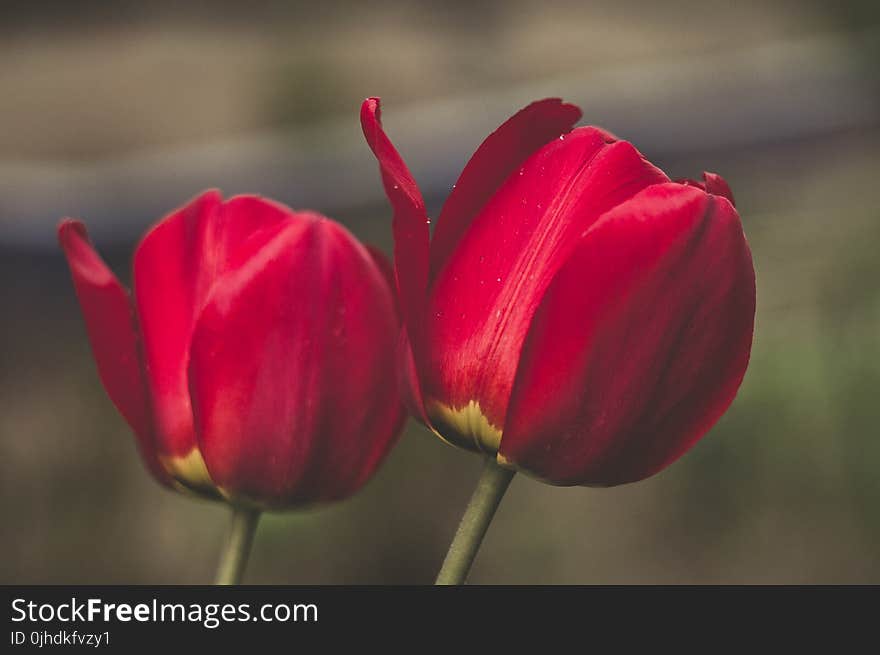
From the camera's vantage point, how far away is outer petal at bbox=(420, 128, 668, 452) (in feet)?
0.65

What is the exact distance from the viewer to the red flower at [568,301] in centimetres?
19

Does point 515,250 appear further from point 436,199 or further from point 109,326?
point 436,199

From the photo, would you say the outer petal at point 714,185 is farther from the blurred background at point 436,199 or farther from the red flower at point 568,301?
the blurred background at point 436,199

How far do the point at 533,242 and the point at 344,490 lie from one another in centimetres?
7

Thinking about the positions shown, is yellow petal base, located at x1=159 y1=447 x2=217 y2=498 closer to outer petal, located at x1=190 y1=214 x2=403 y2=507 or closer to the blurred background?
outer petal, located at x1=190 y1=214 x2=403 y2=507

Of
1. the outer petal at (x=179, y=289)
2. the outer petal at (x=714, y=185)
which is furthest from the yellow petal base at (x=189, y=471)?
the outer petal at (x=714, y=185)

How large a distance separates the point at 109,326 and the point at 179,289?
0.05ft

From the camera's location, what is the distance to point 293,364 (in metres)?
0.21

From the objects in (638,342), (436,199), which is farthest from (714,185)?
(436,199)

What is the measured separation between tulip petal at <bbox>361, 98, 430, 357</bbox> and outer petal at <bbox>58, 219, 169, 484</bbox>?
6 centimetres

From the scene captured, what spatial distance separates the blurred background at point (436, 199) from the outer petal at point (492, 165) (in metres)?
0.89

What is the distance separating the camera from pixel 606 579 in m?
1.10

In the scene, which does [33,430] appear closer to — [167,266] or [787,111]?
[787,111]

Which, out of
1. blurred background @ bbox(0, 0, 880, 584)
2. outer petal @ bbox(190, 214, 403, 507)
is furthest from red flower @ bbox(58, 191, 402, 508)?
blurred background @ bbox(0, 0, 880, 584)
